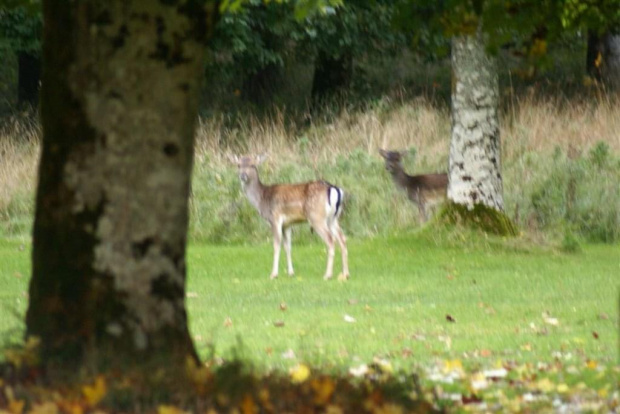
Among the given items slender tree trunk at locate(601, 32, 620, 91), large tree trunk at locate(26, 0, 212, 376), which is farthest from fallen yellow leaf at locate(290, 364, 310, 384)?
slender tree trunk at locate(601, 32, 620, 91)

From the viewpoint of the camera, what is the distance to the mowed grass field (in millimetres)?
9703

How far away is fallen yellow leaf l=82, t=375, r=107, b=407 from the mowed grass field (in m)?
1.04

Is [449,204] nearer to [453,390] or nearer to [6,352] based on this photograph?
[453,390]

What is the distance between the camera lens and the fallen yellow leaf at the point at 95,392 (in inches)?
213

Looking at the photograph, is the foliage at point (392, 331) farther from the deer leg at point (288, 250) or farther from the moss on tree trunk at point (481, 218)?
the moss on tree trunk at point (481, 218)

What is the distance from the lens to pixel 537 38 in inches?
304

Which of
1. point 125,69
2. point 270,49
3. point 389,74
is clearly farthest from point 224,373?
point 389,74

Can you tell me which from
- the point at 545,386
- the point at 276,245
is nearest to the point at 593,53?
the point at 276,245

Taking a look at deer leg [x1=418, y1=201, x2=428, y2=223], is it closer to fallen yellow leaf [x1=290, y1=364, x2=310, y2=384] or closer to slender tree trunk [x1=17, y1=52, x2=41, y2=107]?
fallen yellow leaf [x1=290, y1=364, x2=310, y2=384]

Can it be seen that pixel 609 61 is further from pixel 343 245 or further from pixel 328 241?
pixel 343 245

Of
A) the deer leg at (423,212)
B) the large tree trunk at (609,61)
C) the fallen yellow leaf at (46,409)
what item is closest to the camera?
the fallen yellow leaf at (46,409)

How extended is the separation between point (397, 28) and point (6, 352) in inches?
127

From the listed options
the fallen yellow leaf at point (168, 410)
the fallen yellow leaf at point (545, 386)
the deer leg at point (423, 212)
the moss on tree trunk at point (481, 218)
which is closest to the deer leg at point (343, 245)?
the moss on tree trunk at point (481, 218)

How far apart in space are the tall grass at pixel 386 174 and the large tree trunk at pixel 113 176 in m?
13.0
